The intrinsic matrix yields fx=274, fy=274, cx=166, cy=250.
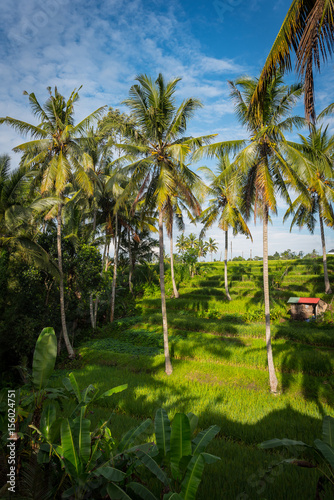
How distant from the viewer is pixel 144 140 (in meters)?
11.0

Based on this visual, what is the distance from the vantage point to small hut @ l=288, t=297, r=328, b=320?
15.9 meters

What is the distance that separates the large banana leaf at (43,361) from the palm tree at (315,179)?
498cm


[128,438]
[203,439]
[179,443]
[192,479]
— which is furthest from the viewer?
[128,438]

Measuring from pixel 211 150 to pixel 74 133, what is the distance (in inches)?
256

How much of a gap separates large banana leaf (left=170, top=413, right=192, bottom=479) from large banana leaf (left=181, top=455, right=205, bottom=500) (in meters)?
0.19

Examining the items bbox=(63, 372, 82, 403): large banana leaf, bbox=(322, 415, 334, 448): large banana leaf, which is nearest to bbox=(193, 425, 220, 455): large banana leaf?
bbox=(322, 415, 334, 448): large banana leaf

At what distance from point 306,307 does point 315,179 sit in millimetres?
10668

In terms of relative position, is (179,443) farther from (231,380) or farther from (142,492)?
(231,380)

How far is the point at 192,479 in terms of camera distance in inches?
88.2

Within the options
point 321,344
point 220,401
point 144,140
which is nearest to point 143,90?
point 144,140

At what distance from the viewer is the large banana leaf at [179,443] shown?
2502 millimetres

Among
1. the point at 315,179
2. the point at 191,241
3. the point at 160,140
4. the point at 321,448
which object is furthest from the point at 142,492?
the point at 191,241

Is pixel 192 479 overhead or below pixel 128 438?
overhead

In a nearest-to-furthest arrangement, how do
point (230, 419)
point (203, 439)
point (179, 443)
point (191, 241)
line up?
point (179, 443) → point (203, 439) → point (230, 419) → point (191, 241)
